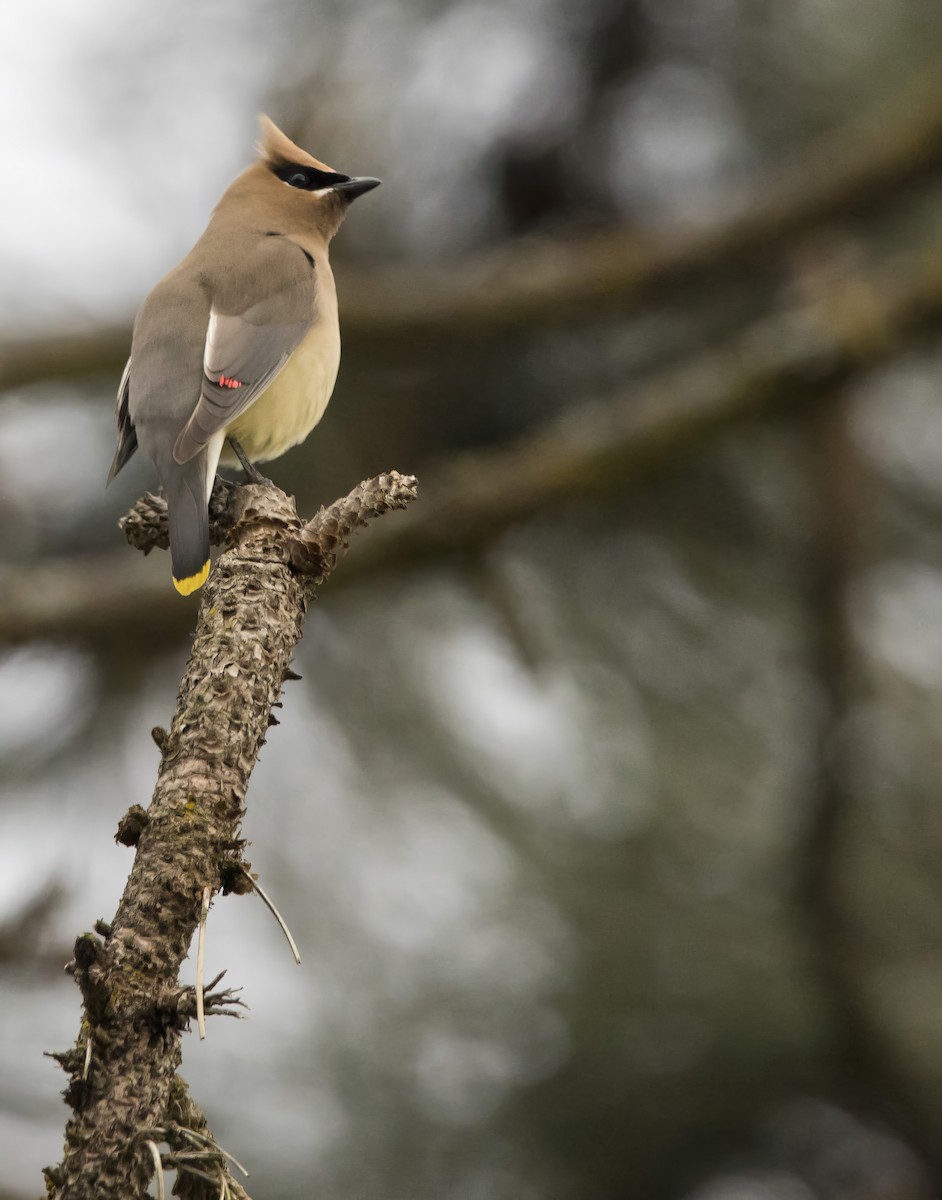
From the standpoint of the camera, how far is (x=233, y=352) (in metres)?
3.58

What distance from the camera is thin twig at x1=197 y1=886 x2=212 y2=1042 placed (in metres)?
1.50

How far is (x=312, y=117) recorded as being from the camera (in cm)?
500

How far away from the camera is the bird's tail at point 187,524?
2684mm

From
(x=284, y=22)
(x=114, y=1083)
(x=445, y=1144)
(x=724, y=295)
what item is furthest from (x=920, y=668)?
Result: (x=114, y=1083)

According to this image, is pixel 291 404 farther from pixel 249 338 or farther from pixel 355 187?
pixel 355 187

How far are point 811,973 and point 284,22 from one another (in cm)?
341

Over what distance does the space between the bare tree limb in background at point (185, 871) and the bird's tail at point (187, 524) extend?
340mm

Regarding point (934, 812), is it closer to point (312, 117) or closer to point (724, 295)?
point (724, 295)

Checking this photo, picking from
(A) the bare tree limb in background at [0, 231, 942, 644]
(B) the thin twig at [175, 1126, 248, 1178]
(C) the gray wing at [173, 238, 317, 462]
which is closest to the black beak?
(C) the gray wing at [173, 238, 317, 462]

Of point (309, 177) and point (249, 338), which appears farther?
point (309, 177)

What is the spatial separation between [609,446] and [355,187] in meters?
1.01

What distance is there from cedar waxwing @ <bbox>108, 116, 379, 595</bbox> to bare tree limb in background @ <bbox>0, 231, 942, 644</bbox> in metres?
0.55

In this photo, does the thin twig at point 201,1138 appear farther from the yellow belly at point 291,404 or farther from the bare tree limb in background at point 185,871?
the yellow belly at point 291,404

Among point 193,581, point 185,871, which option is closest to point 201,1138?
point 185,871
